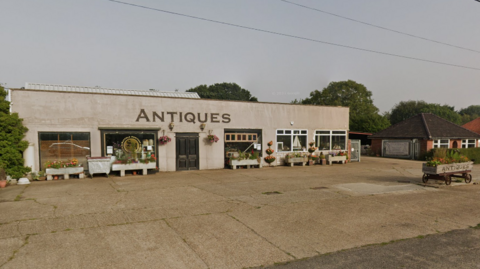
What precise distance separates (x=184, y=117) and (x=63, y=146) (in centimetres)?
587

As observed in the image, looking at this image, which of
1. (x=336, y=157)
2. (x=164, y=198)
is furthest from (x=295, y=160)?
(x=164, y=198)

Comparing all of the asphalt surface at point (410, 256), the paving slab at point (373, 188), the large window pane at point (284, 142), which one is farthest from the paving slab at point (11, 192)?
the large window pane at point (284, 142)

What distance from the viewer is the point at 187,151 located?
16359 mm

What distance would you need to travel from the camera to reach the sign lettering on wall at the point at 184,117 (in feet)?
50.6

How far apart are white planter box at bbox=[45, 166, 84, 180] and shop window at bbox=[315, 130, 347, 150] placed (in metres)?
14.3

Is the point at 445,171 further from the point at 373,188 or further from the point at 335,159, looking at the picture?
the point at 335,159

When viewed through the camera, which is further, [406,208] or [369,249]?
[406,208]

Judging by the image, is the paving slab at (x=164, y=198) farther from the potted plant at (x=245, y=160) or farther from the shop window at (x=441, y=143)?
the shop window at (x=441, y=143)

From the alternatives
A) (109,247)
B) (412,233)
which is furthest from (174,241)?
(412,233)

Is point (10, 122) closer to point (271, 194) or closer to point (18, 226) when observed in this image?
point (18, 226)

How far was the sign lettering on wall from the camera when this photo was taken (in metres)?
15.4

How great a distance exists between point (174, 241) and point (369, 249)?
347 centimetres

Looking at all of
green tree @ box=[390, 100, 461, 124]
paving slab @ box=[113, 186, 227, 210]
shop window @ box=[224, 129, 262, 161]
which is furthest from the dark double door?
green tree @ box=[390, 100, 461, 124]

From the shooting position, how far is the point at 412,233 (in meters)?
6.05
